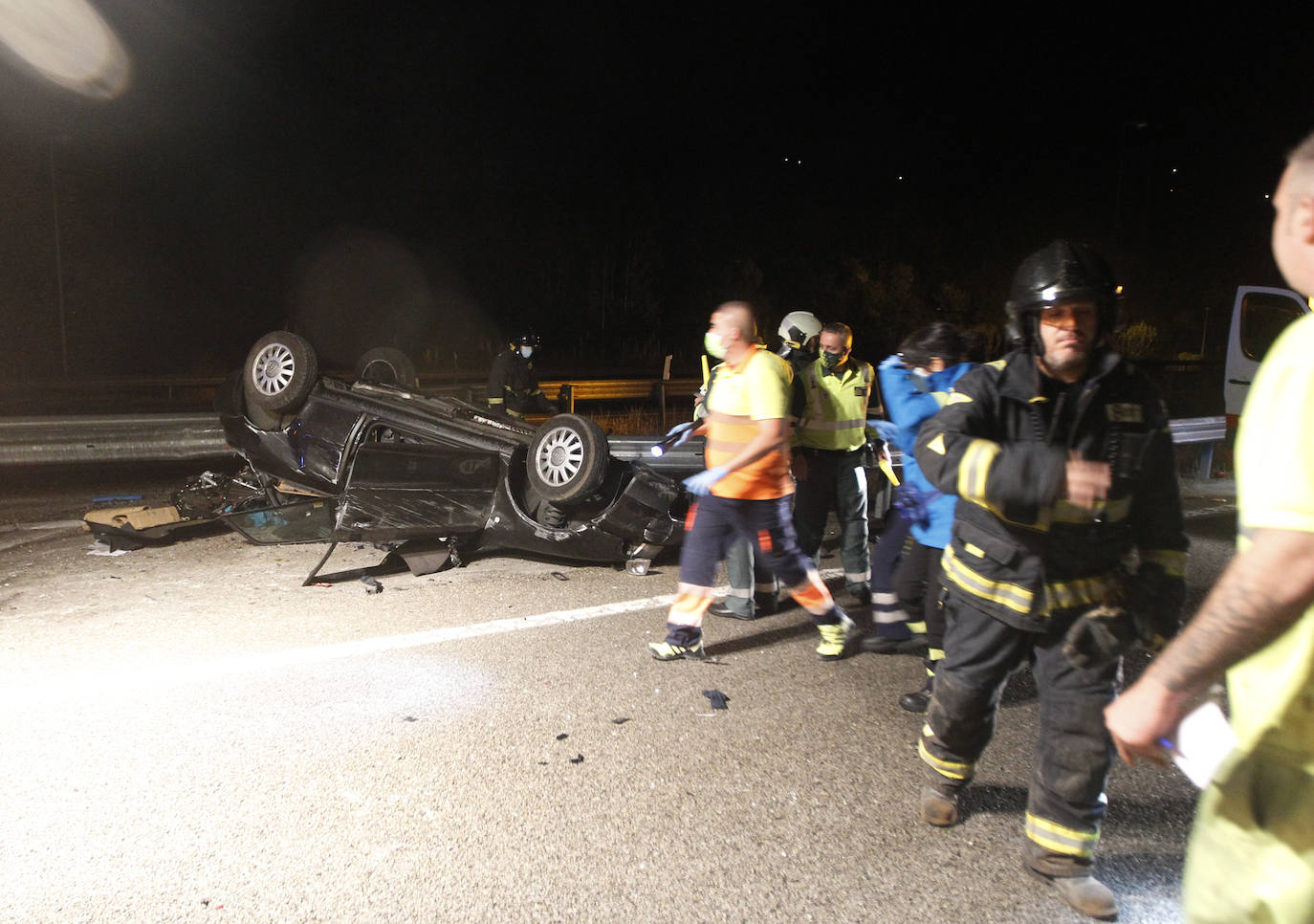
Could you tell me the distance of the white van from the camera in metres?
9.82

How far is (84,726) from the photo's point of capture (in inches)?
143

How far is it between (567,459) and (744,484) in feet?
5.97

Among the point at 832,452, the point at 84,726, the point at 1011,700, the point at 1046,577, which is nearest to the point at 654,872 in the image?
the point at 1046,577

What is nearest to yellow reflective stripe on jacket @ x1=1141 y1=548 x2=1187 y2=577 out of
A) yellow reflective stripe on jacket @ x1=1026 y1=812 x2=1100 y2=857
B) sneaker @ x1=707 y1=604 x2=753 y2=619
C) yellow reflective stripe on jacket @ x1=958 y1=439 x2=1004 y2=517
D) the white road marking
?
yellow reflective stripe on jacket @ x1=958 y1=439 x2=1004 y2=517

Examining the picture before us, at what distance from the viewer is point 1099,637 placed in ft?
7.78

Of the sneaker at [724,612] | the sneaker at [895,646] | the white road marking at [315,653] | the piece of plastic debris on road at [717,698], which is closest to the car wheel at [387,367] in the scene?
the white road marking at [315,653]

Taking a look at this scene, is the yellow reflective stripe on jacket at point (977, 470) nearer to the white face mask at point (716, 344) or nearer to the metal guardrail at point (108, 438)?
the white face mask at point (716, 344)

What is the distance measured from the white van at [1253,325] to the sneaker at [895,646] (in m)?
7.25

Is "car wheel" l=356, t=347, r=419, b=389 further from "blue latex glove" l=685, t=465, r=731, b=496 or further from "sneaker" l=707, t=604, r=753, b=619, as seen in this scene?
"blue latex glove" l=685, t=465, r=731, b=496

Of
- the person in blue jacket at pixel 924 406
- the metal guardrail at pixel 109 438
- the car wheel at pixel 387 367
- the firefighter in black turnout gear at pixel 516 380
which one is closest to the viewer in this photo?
the person in blue jacket at pixel 924 406

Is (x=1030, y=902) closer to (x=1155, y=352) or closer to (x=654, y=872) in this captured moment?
(x=654, y=872)

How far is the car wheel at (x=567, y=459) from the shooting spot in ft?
18.7

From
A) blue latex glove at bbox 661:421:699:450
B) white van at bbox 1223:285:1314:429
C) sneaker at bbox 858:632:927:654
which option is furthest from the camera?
white van at bbox 1223:285:1314:429

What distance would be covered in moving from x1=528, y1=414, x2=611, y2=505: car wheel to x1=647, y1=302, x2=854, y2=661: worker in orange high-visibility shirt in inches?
53.5
